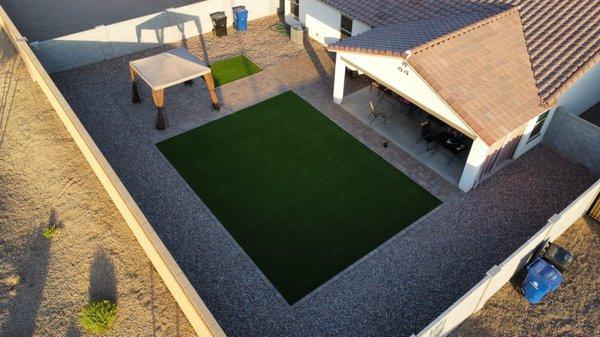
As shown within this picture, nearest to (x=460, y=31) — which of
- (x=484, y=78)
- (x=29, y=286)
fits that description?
(x=484, y=78)

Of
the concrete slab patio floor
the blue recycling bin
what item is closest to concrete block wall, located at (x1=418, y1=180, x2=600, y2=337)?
the concrete slab patio floor

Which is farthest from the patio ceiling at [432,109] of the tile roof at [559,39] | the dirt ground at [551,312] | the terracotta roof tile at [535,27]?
the dirt ground at [551,312]

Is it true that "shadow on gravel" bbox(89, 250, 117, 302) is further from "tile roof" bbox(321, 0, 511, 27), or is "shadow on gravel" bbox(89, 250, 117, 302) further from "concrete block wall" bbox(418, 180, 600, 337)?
"tile roof" bbox(321, 0, 511, 27)

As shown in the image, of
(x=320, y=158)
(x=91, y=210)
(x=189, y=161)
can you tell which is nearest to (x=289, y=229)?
(x=320, y=158)

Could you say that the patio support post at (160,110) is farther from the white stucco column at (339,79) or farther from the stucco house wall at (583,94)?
the stucco house wall at (583,94)

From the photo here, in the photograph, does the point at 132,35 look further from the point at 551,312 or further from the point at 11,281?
the point at 551,312
